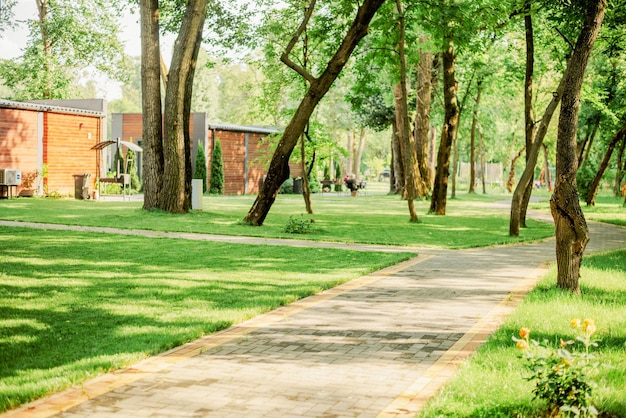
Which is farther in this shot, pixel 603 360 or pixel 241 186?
pixel 241 186

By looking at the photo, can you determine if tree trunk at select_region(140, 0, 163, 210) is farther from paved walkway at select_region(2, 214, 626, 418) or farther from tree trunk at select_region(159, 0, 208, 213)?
paved walkway at select_region(2, 214, 626, 418)

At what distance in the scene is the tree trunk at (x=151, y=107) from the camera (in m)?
22.4

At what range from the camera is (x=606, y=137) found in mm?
45500

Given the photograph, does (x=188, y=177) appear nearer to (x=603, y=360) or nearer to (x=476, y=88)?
(x=603, y=360)

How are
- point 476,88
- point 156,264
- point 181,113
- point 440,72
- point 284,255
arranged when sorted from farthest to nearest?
point 476,88 < point 440,72 < point 181,113 < point 284,255 < point 156,264

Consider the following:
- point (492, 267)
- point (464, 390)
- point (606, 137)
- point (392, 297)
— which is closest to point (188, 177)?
point (492, 267)

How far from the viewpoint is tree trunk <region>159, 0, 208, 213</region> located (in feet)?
72.3

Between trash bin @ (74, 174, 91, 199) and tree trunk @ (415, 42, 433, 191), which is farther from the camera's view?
tree trunk @ (415, 42, 433, 191)

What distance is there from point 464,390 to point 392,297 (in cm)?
409

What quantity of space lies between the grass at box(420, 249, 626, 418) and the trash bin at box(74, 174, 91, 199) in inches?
953

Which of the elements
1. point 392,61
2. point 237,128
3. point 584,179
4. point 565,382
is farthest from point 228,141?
point 565,382

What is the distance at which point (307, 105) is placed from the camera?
18625mm

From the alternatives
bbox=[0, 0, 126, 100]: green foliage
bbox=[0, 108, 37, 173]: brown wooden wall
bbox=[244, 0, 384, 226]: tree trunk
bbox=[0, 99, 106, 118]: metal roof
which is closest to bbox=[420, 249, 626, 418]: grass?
bbox=[244, 0, 384, 226]: tree trunk

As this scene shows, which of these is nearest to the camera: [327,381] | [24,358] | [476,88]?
[327,381]
